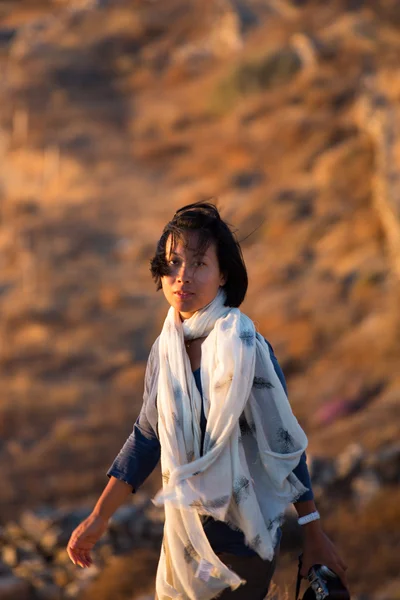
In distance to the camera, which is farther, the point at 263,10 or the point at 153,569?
the point at 263,10

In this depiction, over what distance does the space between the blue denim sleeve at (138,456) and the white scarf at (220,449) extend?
0.35 feet

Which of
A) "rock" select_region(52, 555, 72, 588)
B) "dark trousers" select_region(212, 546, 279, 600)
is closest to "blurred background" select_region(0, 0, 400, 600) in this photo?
"rock" select_region(52, 555, 72, 588)

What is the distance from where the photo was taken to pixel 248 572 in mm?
2025

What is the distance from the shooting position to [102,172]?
2041cm

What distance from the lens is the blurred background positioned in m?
7.24

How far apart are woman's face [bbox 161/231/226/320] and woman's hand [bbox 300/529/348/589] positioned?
2.13 ft

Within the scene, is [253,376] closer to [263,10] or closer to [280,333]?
[280,333]

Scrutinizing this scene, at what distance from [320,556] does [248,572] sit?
185mm

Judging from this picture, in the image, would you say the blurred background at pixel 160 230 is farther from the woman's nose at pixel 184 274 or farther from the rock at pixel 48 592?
the woman's nose at pixel 184 274

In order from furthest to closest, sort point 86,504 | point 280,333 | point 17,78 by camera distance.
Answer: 1. point 17,78
2. point 280,333
3. point 86,504

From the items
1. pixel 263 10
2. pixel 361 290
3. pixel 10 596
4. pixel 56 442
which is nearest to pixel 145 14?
pixel 263 10

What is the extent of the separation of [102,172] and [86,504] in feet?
43.5

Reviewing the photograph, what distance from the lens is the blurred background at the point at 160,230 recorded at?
724cm

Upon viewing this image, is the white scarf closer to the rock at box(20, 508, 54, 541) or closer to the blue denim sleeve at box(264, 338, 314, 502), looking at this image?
the blue denim sleeve at box(264, 338, 314, 502)
